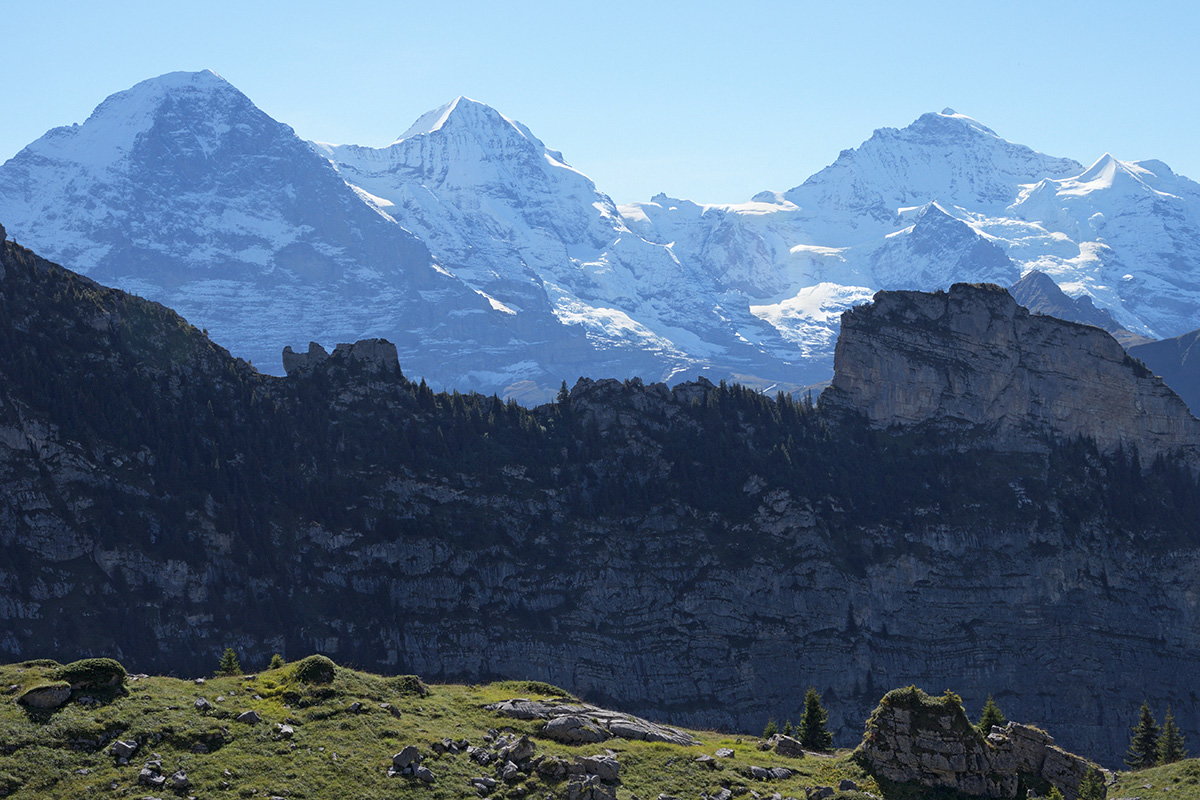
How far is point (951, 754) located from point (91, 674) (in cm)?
5438

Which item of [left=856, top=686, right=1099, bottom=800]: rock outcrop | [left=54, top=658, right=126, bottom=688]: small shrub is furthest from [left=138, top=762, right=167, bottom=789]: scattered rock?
[left=856, top=686, right=1099, bottom=800]: rock outcrop

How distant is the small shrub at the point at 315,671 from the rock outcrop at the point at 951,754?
36.5m

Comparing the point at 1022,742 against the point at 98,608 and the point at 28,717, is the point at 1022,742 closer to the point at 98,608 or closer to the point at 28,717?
the point at 28,717

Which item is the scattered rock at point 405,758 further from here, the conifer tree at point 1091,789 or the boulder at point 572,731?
the conifer tree at point 1091,789

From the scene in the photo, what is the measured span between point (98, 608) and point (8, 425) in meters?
35.6

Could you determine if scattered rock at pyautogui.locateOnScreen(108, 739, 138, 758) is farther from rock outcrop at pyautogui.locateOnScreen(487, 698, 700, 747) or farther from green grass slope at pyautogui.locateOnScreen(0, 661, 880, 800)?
rock outcrop at pyautogui.locateOnScreen(487, 698, 700, 747)

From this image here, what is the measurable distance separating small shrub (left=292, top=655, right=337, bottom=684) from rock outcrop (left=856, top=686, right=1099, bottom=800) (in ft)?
120

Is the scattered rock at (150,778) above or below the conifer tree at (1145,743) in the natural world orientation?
above

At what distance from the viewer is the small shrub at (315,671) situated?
81750 mm

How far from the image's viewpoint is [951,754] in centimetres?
7694

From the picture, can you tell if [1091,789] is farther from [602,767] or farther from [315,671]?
[315,671]

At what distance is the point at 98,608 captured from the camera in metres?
188

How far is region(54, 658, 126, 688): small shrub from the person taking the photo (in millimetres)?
74000

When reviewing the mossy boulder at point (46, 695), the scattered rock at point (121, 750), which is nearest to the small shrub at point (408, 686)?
the scattered rock at point (121, 750)
